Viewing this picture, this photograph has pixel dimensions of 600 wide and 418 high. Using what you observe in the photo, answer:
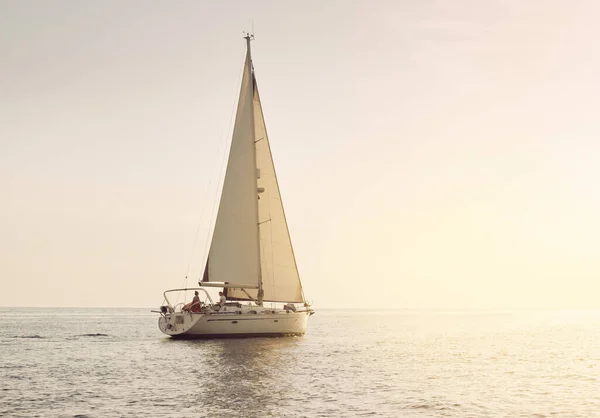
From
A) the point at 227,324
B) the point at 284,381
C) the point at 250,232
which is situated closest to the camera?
the point at 284,381

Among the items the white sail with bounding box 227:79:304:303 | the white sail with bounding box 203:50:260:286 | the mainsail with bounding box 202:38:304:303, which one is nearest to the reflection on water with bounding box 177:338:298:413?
the white sail with bounding box 227:79:304:303

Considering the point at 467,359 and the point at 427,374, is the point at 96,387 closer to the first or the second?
the point at 427,374

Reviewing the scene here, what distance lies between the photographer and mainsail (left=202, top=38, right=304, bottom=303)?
63.8 metres

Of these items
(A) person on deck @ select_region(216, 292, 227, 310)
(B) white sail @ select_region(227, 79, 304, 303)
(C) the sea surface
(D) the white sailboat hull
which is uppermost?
(B) white sail @ select_region(227, 79, 304, 303)

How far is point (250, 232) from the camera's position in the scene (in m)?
64.0

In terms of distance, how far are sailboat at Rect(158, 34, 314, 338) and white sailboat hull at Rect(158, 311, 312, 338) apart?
0.20 meters

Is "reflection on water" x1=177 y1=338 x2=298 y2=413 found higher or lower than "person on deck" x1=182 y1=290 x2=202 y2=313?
lower

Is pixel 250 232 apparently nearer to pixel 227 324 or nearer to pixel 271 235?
pixel 271 235

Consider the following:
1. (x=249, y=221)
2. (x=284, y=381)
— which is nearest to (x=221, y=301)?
(x=249, y=221)

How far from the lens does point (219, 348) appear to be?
2195 inches

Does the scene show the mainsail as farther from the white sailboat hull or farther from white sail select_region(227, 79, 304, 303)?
the white sailboat hull

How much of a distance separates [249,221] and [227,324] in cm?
952

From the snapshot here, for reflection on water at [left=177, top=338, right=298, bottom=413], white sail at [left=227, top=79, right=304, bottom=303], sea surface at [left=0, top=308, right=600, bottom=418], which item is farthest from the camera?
white sail at [left=227, top=79, right=304, bottom=303]

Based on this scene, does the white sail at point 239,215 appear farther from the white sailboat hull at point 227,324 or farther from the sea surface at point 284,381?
the sea surface at point 284,381
